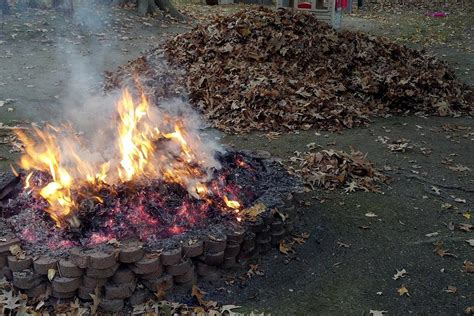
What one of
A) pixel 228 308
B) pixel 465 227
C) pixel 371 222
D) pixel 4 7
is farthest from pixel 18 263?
pixel 4 7

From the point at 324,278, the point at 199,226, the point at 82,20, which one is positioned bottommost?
the point at 324,278

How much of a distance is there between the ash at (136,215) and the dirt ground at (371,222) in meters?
0.58

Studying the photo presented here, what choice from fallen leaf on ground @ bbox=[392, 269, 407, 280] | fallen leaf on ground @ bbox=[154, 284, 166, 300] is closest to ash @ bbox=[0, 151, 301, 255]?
fallen leaf on ground @ bbox=[154, 284, 166, 300]

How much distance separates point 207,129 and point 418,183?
3.52 metres

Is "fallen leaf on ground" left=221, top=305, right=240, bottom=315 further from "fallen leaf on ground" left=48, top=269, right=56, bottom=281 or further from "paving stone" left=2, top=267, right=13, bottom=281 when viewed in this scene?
"paving stone" left=2, top=267, right=13, bottom=281

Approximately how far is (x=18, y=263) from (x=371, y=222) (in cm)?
352

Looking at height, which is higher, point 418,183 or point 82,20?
point 82,20

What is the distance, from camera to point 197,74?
9734 mm

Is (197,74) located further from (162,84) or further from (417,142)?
(417,142)

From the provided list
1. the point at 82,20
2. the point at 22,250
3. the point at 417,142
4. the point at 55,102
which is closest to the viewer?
the point at 22,250

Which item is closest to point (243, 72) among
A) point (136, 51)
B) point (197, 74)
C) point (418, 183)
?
point (197, 74)

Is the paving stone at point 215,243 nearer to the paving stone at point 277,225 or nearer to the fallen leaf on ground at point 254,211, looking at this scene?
the fallen leaf on ground at point 254,211

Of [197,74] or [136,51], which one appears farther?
[136,51]

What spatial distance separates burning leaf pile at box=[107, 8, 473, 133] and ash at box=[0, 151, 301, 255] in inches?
144
